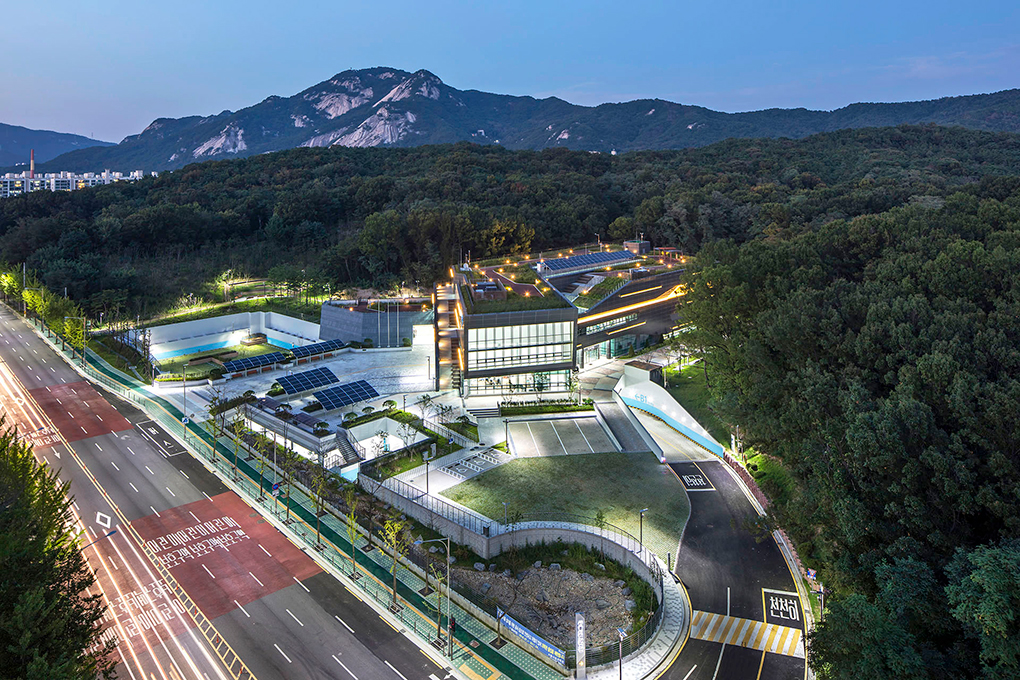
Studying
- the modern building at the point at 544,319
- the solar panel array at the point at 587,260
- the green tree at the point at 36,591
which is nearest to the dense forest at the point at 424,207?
the solar panel array at the point at 587,260

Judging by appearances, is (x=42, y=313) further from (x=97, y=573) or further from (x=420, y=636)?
(x=420, y=636)

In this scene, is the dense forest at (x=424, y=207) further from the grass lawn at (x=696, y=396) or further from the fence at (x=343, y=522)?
the fence at (x=343, y=522)

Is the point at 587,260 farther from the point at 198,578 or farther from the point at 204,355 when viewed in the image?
the point at 198,578

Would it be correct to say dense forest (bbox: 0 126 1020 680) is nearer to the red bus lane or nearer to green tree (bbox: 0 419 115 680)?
the red bus lane

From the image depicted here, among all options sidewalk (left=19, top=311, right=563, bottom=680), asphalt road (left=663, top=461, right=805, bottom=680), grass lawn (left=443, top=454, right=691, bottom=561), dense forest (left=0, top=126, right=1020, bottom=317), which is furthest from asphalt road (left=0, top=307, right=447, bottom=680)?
dense forest (left=0, top=126, right=1020, bottom=317)

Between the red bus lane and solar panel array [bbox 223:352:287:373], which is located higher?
solar panel array [bbox 223:352:287:373]

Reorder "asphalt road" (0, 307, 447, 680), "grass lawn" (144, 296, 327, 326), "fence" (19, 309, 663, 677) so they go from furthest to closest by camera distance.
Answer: "grass lawn" (144, 296, 327, 326) → "fence" (19, 309, 663, 677) → "asphalt road" (0, 307, 447, 680)

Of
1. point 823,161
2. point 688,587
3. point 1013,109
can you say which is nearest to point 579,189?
point 823,161
